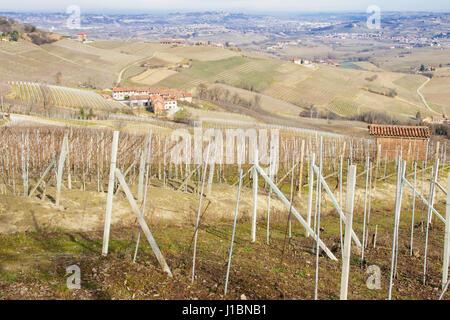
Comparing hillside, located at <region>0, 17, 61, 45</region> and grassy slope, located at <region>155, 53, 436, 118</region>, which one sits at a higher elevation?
hillside, located at <region>0, 17, 61, 45</region>

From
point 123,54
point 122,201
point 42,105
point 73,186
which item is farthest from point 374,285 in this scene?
point 123,54

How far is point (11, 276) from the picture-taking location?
27.3 ft

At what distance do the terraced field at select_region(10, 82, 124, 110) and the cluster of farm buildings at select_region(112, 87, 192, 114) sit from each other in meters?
3.26

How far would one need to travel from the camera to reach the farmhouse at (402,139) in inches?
1119

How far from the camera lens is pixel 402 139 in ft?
92.7

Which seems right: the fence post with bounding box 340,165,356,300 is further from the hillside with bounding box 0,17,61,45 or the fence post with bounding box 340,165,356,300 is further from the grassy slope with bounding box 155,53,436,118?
the hillside with bounding box 0,17,61,45

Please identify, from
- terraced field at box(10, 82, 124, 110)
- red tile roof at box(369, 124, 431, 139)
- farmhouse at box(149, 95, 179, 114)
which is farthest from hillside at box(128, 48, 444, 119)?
red tile roof at box(369, 124, 431, 139)

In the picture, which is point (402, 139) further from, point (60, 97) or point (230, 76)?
point (230, 76)

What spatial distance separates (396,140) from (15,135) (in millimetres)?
21143

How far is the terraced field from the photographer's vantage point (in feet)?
164

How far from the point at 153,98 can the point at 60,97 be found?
1124cm

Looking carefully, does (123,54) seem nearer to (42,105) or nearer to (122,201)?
(42,105)

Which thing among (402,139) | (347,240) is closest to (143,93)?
(402,139)
